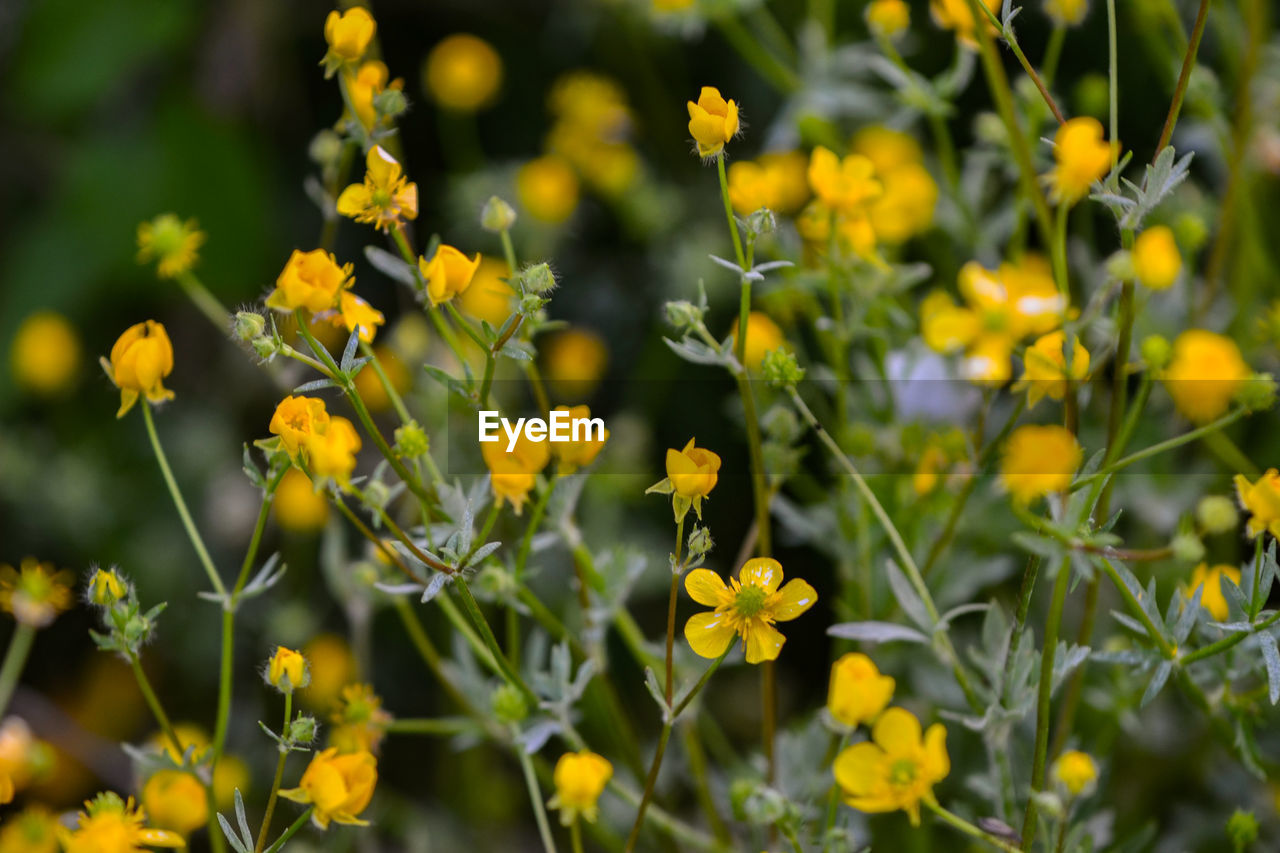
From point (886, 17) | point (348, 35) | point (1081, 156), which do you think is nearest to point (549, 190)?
point (886, 17)

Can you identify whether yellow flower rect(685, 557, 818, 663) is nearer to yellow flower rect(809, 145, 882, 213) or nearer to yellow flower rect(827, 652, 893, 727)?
yellow flower rect(827, 652, 893, 727)

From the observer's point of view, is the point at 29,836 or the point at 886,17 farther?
the point at 886,17

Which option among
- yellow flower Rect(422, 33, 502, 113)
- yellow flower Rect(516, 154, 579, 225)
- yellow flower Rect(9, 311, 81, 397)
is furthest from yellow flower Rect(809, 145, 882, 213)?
yellow flower Rect(9, 311, 81, 397)

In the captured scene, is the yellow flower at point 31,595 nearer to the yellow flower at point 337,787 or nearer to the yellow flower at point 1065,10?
the yellow flower at point 337,787

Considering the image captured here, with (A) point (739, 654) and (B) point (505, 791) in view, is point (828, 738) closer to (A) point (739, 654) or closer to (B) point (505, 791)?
(A) point (739, 654)

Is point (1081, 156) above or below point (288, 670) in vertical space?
above

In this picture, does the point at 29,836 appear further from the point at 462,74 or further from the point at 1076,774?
the point at 462,74

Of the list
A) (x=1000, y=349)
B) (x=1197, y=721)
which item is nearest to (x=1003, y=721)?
(x=1000, y=349)
